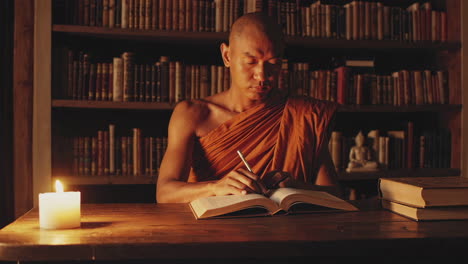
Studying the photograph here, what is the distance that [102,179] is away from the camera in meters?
2.15

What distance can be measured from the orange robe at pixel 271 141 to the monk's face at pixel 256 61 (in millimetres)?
130

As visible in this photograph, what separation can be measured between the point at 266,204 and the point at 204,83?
1339 mm

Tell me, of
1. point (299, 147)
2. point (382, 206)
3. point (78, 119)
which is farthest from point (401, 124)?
point (78, 119)

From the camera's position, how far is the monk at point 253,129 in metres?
1.55

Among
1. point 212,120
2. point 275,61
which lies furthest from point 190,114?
point 275,61

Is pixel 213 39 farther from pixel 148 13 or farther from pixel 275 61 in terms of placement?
pixel 275 61

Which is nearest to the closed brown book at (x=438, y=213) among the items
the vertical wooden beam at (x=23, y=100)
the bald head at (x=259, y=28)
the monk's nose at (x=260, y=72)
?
the monk's nose at (x=260, y=72)

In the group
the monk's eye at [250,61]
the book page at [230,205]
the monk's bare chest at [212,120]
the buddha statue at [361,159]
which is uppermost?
the monk's eye at [250,61]

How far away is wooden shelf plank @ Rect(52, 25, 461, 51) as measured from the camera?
2121mm

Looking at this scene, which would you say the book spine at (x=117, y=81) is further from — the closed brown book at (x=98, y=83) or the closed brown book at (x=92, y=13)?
the closed brown book at (x=92, y=13)

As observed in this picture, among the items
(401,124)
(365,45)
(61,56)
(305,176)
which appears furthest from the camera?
(401,124)

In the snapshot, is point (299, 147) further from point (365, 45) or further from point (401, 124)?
point (401, 124)

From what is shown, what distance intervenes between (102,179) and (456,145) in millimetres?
2004

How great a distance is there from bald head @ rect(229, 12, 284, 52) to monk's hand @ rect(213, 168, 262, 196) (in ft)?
2.05
